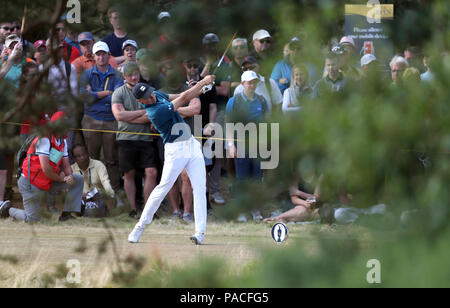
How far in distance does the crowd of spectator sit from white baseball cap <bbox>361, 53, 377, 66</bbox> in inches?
0.6

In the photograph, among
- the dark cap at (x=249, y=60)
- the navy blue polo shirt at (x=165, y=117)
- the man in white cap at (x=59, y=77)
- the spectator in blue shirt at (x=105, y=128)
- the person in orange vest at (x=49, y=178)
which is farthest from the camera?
the spectator in blue shirt at (x=105, y=128)

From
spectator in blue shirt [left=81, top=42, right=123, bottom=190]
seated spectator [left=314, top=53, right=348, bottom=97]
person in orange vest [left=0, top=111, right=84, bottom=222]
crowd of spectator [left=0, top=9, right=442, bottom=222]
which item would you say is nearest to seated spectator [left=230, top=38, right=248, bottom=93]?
crowd of spectator [left=0, top=9, right=442, bottom=222]

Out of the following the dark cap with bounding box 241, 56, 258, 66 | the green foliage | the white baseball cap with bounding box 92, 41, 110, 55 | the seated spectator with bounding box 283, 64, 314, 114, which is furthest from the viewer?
the white baseball cap with bounding box 92, 41, 110, 55

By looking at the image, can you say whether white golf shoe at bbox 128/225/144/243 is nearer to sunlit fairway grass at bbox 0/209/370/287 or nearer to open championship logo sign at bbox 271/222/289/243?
sunlit fairway grass at bbox 0/209/370/287

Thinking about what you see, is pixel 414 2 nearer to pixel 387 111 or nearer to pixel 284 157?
pixel 387 111

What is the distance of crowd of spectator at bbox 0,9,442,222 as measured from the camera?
285 centimetres

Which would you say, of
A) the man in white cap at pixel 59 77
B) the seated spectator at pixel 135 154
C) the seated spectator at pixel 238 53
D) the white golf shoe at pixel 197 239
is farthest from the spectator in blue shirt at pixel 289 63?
the seated spectator at pixel 135 154

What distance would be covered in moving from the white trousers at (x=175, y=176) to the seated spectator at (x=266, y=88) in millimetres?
5840

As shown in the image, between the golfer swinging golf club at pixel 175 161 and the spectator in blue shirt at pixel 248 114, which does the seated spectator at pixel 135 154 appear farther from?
the spectator in blue shirt at pixel 248 114

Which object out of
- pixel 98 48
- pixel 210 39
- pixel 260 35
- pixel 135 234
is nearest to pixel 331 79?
pixel 260 35

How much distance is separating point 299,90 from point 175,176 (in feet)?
21.4

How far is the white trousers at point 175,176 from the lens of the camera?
9.20 m
